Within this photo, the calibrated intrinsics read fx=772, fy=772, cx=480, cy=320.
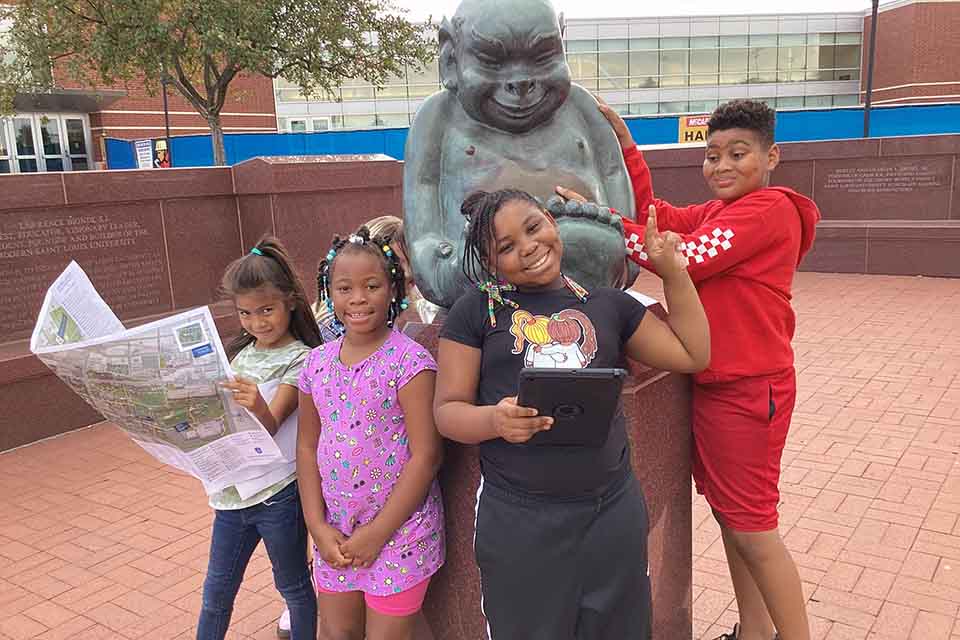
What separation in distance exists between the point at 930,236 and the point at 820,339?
4.06 m

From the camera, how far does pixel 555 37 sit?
86.5 inches

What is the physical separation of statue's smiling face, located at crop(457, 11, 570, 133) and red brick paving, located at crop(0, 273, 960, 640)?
6.70 ft

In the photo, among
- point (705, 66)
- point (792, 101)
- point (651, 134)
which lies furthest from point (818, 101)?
point (651, 134)

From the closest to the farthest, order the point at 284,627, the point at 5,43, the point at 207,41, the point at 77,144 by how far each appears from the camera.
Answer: the point at 284,627
the point at 207,41
the point at 5,43
the point at 77,144

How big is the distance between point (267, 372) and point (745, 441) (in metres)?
1.41

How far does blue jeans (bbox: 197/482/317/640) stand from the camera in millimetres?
2303

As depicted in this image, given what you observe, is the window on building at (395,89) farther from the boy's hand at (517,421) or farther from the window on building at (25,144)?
the boy's hand at (517,421)

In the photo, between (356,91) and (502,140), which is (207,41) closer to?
(502,140)

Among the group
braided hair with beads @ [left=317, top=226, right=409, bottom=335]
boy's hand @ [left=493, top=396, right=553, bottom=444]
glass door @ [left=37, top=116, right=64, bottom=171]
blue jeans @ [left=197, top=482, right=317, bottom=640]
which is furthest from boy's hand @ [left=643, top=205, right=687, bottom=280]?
glass door @ [left=37, top=116, right=64, bottom=171]

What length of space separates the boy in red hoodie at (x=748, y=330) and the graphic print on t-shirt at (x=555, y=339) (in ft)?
1.41

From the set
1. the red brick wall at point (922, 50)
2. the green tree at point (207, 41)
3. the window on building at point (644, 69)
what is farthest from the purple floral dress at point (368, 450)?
the red brick wall at point (922, 50)

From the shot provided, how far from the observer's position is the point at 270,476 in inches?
89.7

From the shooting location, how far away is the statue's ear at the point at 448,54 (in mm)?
2285

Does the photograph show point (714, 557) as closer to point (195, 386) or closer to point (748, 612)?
point (748, 612)
